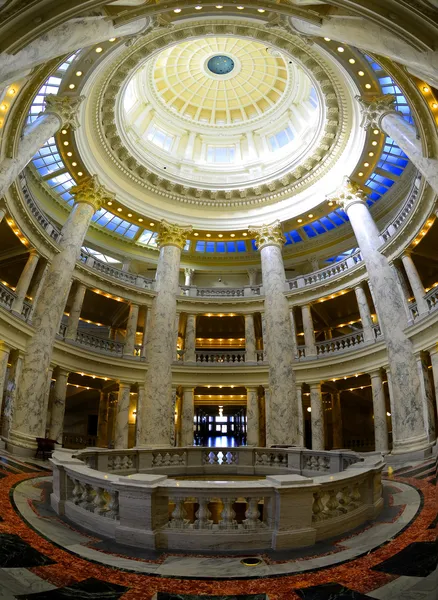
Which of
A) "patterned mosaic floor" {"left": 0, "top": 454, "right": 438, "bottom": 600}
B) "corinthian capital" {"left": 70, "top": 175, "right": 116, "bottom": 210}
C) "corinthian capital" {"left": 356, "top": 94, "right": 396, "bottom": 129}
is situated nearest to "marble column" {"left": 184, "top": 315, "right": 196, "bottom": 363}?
"corinthian capital" {"left": 70, "top": 175, "right": 116, "bottom": 210}

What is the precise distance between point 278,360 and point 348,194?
32.7ft

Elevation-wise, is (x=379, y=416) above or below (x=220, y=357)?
below

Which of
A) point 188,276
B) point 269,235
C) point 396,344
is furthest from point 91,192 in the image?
Answer: point 396,344

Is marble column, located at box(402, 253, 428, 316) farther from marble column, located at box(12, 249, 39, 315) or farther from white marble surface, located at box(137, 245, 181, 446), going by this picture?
marble column, located at box(12, 249, 39, 315)

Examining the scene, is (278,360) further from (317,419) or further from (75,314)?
(75,314)

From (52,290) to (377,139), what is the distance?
17.9m

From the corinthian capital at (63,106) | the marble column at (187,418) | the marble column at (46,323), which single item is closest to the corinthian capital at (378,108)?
the corinthian capital at (63,106)

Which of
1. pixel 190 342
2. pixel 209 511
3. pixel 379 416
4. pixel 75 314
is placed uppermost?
pixel 75 314

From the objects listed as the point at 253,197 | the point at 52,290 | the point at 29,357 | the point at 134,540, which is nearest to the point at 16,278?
the point at 52,290

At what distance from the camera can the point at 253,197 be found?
25.3 metres

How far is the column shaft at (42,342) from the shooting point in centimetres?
1420

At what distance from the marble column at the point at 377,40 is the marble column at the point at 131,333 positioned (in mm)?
16186

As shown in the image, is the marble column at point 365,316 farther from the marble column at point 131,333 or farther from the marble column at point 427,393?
the marble column at point 131,333

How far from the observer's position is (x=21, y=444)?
13539mm
